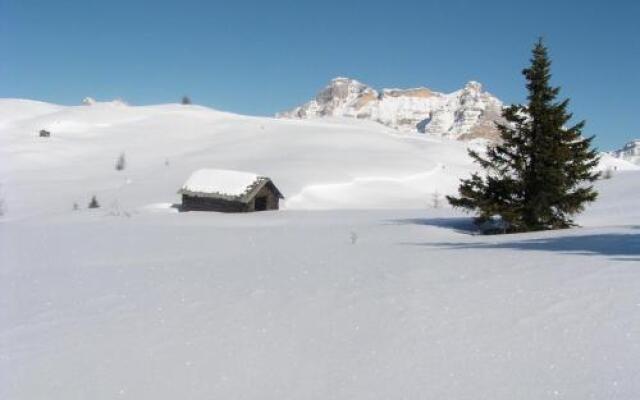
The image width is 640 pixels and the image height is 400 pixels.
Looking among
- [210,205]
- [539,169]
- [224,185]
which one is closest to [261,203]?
[224,185]

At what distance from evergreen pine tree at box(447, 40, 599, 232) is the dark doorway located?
75.3ft

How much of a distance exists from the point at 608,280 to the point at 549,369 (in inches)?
137

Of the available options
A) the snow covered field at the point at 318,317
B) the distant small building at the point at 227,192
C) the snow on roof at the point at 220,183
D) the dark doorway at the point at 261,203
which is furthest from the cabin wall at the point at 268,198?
the snow covered field at the point at 318,317

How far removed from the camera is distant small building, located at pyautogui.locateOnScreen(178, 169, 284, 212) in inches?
1663

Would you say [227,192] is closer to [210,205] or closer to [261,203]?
[210,205]

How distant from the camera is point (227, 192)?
139 feet

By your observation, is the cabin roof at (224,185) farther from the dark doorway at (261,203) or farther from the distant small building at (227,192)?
the dark doorway at (261,203)

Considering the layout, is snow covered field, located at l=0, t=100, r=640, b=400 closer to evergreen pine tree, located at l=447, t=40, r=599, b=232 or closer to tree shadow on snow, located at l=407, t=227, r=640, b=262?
tree shadow on snow, located at l=407, t=227, r=640, b=262

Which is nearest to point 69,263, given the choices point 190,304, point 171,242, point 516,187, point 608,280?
point 171,242

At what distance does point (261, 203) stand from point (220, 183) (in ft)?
10.9

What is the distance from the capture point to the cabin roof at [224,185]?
4226 cm

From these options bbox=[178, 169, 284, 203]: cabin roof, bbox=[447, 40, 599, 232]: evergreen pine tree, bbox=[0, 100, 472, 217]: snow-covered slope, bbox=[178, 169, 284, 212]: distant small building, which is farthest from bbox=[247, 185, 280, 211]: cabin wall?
bbox=[447, 40, 599, 232]: evergreen pine tree

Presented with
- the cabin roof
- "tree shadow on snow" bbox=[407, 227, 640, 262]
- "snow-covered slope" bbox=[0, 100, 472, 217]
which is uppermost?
"snow-covered slope" bbox=[0, 100, 472, 217]

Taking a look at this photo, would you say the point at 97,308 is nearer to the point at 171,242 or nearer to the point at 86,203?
the point at 171,242
